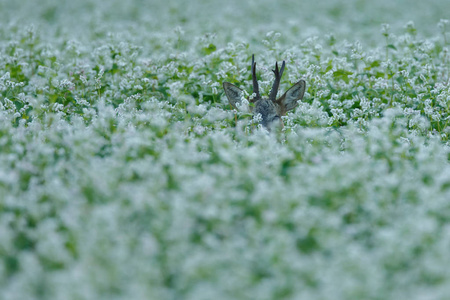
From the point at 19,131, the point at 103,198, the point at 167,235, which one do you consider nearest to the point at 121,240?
the point at 167,235

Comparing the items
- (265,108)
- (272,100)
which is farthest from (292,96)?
(265,108)

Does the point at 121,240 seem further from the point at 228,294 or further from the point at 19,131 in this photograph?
the point at 19,131

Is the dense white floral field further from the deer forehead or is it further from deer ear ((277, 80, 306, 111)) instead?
deer ear ((277, 80, 306, 111))

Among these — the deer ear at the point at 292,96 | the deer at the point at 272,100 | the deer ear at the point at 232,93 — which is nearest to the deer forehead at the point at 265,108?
the deer at the point at 272,100

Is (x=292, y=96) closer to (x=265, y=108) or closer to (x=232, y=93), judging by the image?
(x=265, y=108)

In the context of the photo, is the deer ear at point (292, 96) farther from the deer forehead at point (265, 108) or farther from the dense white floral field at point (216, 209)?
the dense white floral field at point (216, 209)

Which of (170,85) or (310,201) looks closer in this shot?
(310,201)

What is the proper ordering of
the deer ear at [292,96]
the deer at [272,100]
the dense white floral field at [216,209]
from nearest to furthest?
the dense white floral field at [216,209] < the deer at [272,100] < the deer ear at [292,96]

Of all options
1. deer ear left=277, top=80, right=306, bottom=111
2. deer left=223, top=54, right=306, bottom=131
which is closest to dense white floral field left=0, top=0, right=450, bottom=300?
deer left=223, top=54, right=306, bottom=131
